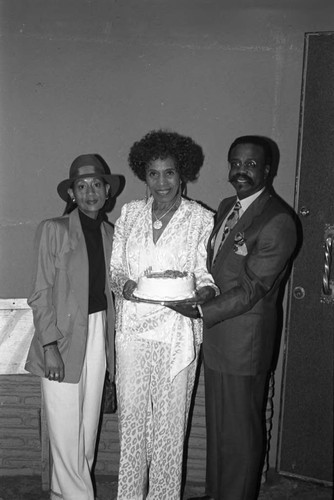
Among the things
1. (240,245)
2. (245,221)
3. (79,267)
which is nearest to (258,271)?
(240,245)

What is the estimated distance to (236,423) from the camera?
3107 millimetres

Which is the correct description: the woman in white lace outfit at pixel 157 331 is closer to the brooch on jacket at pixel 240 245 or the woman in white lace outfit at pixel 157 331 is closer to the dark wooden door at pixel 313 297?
the brooch on jacket at pixel 240 245

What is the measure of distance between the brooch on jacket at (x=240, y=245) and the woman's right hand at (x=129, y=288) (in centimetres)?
57

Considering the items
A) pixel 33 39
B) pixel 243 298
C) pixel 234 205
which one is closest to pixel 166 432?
pixel 243 298

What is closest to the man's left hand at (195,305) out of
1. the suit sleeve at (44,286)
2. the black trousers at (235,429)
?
the black trousers at (235,429)

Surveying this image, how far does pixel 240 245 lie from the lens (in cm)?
300

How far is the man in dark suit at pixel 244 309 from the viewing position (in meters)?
2.95

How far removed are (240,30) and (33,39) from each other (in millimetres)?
1399

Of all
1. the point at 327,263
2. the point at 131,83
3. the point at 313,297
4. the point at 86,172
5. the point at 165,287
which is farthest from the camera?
the point at 131,83

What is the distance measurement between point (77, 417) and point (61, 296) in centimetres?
68

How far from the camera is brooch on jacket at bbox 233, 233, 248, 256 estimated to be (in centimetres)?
299

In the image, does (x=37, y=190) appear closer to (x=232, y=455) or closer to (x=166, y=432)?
(x=166, y=432)

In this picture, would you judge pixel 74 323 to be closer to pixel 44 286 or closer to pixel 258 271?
pixel 44 286

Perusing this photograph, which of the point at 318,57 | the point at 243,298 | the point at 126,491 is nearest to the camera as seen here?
the point at 243,298
